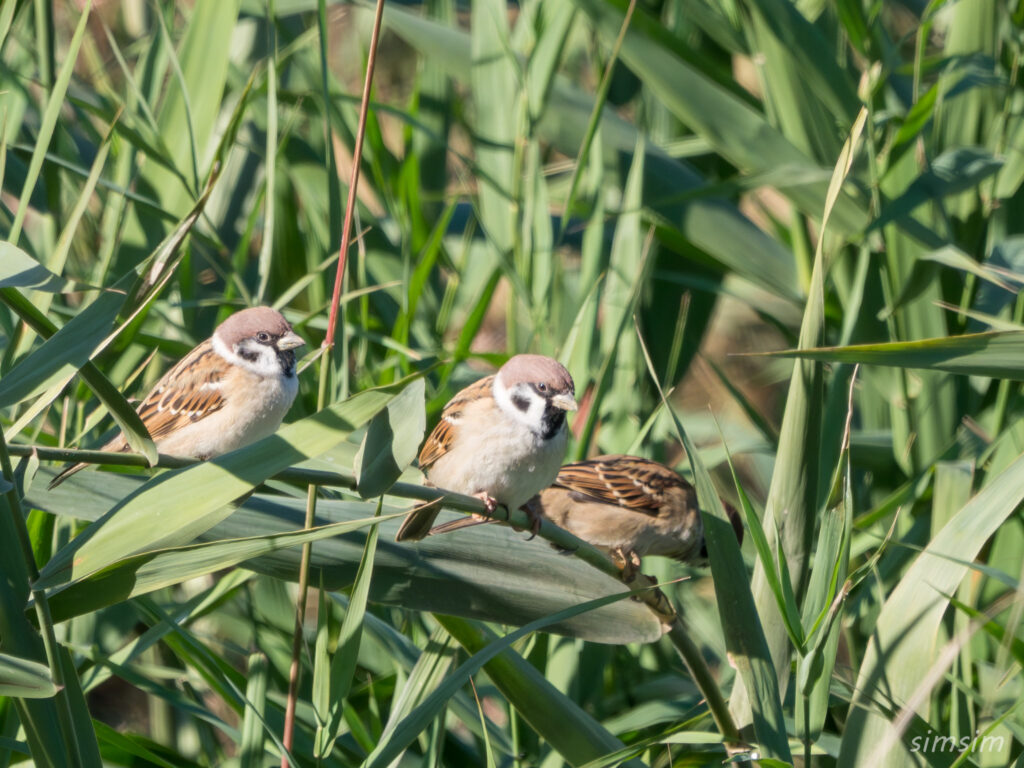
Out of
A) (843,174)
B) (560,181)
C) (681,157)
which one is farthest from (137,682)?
(681,157)

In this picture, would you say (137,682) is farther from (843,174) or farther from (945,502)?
(945,502)

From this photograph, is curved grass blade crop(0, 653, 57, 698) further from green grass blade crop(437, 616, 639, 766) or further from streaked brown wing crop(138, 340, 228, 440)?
streaked brown wing crop(138, 340, 228, 440)

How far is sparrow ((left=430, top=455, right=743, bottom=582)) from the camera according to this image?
9.96ft

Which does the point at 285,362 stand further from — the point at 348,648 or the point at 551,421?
the point at 348,648

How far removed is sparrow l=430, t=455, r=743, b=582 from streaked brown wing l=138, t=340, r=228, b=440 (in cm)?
94

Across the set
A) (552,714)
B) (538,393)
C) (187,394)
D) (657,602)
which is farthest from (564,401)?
(187,394)

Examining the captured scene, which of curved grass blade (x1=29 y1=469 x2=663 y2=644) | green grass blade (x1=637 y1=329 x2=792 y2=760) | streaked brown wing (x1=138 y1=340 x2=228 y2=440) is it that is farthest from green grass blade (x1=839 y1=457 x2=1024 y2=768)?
streaked brown wing (x1=138 y1=340 x2=228 y2=440)

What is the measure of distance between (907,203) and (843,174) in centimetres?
108

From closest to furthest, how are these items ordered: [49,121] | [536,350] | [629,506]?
1. [49,121]
2. [536,350]
3. [629,506]

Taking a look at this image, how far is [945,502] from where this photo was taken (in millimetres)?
2455

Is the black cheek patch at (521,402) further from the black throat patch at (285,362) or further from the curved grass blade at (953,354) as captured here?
the curved grass blade at (953,354)

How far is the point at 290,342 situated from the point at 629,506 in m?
1.12

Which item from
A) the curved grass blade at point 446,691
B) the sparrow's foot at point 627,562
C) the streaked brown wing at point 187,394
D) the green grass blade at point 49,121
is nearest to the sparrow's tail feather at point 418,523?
the curved grass blade at point 446,691

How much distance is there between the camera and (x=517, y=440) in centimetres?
225
